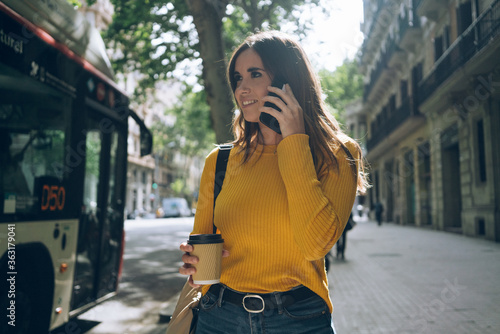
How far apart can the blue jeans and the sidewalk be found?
345 centimetres

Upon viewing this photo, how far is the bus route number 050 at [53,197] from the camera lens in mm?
4039

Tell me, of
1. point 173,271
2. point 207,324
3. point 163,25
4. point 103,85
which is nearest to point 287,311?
point 207,324

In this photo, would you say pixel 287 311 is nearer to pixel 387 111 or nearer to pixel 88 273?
pixel 88 273

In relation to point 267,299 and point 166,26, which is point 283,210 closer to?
point 267,299

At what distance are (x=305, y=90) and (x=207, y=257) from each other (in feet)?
2.33

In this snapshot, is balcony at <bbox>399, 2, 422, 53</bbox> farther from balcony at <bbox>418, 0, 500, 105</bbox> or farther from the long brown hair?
the long brown hair

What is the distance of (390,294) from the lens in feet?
21.8

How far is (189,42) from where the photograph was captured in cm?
1439

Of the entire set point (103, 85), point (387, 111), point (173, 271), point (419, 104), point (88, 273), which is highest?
point (387, 111)

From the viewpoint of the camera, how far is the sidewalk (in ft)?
16.2

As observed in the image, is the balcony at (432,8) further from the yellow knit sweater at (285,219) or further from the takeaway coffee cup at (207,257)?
the takeaway coffee cup at (207,257)

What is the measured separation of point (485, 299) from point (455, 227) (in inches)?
525

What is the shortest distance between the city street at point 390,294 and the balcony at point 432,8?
9.28 m

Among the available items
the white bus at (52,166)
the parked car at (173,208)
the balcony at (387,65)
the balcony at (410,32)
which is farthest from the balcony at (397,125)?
the parked car at (173,208)
